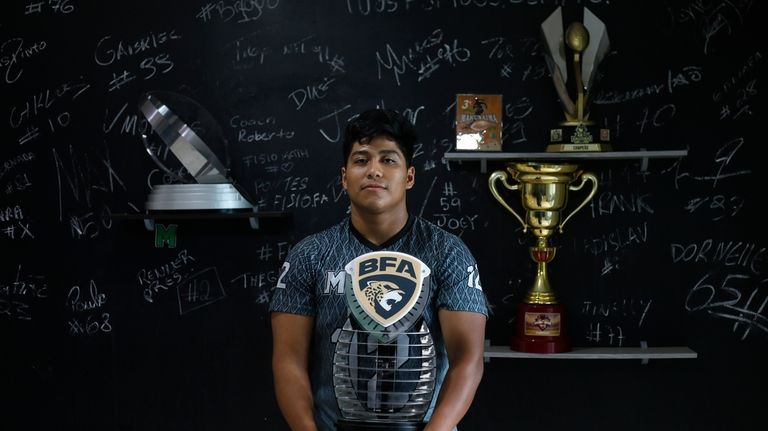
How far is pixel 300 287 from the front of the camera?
5.51ft

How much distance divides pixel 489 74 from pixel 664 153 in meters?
0.61

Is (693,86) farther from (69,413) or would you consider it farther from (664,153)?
(69,413)

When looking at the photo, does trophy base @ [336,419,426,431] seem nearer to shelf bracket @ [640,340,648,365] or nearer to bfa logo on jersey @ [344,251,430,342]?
bfa logo on jersey @ [344,251,430,342]

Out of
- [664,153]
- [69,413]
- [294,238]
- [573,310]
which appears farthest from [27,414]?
[664,153]

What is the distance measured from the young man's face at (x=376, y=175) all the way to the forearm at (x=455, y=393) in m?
0.31

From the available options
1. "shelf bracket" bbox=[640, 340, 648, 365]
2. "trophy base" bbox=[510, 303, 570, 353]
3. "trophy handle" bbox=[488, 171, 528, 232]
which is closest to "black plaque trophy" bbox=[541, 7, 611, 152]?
"trophy handle" bbox=[488, 171, 528, 232]

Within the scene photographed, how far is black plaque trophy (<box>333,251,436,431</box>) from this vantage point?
1.53 meters

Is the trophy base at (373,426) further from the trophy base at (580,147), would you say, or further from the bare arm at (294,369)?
the trophy base at (580,147)

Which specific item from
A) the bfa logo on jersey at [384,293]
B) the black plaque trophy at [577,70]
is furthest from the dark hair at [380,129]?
the black plaque trophy at [577,70]

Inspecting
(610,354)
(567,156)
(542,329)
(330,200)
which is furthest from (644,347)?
(330,200)

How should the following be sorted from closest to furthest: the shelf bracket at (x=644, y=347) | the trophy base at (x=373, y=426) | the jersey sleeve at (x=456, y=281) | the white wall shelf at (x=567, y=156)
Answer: the trophy base at (x=373, y=426), the jersey sleeve at (x=456, y=281), the white wall shelf at (x=567, y=156), the shelf bracket at (x=644, y=347)

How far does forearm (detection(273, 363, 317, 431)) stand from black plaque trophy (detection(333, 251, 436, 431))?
0.28ft

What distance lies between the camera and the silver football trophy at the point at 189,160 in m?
2.98

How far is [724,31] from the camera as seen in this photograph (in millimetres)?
3000
